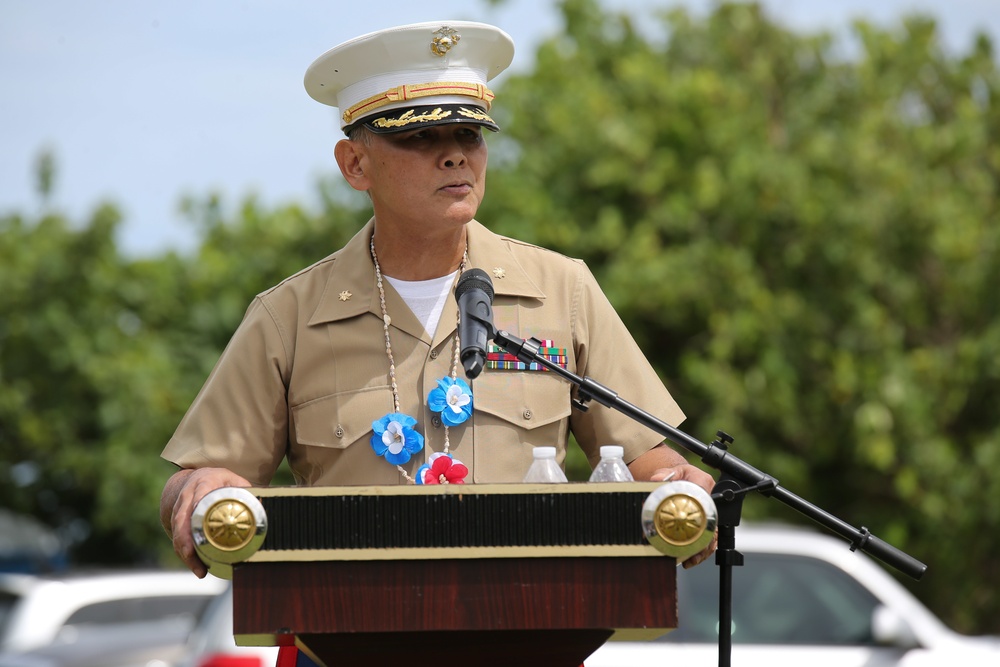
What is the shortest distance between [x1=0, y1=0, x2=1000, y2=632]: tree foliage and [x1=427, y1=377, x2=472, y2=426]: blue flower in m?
7.84

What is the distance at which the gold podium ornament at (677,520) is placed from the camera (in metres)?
2.30

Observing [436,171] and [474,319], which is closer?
[474,319]

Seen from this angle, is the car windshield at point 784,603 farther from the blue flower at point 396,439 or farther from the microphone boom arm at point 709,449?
the microphone boom arm at point 709,449

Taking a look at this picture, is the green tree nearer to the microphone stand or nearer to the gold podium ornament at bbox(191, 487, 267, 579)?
the microphone stand

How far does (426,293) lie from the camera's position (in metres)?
3.28

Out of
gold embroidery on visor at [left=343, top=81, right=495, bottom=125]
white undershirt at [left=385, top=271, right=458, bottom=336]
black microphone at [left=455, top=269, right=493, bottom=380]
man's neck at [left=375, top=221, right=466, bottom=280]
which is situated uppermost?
gold embroidery on visor at [left=343, top=81, right=495, bottom=125]

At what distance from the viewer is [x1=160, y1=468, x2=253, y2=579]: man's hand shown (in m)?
2.51

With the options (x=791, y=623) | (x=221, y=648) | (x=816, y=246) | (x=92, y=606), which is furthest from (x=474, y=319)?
(x=816, y=246)

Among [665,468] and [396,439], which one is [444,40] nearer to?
[396,439]

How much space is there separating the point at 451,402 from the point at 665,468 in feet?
1.54

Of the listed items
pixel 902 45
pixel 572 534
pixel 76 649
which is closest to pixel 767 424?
pixel 902 45

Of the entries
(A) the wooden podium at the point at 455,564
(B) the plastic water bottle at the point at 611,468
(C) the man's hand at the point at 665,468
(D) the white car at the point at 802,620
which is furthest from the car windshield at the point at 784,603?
(A) the wooden podium at the point at 455,564

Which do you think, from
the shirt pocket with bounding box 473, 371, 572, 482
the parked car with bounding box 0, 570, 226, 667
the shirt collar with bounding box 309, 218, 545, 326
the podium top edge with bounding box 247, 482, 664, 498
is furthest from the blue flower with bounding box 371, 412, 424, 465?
the parked car with bounding box 0, 570, 226, 667

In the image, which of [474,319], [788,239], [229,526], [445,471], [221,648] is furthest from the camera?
[788,239]
